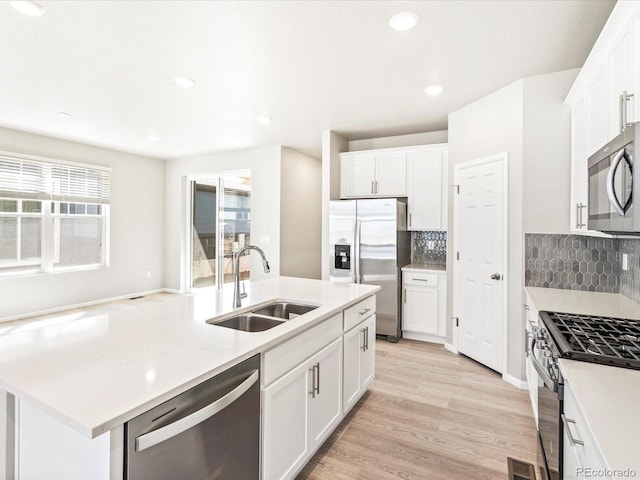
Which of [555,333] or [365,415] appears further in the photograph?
[365,415]

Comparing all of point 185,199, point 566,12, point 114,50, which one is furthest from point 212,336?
point 185,199

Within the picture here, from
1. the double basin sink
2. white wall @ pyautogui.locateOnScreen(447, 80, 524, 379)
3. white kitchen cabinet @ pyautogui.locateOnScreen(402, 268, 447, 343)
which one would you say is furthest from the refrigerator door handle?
the double basin sink

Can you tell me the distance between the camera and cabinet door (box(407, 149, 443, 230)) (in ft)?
13.8

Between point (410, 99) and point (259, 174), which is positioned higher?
point (410, 99)

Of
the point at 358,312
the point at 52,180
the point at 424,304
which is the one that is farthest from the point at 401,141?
the point at 52,180

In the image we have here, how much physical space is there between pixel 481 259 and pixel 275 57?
267 cm

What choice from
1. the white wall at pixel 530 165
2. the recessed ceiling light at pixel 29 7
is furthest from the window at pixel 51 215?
the white wall at pixel 530 165

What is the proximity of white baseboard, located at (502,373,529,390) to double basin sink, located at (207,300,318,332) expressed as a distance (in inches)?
82.7

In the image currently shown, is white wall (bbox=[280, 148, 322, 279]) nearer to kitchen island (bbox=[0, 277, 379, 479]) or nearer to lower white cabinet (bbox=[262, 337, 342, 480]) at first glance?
lower white cabinet (bbox=[262, 337, 342, 480])

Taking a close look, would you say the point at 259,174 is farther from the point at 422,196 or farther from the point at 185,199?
the point at 422,196

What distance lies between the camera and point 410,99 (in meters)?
3.54

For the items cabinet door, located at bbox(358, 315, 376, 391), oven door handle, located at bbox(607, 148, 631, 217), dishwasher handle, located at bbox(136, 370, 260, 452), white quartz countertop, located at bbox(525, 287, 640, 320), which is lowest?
cabinet door, located at bbox(358, 315, 376, 391)

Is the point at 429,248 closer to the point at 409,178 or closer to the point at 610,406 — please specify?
the point at 409,178

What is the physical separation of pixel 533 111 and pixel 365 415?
2889 mm
